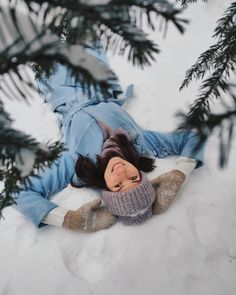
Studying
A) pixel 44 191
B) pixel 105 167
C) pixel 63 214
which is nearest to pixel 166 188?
pixel 105 167

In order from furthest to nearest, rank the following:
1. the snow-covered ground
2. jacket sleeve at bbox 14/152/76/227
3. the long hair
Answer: the long hair → jacket sleeve at bbox 14/152/76/227 → the snow-covered ground

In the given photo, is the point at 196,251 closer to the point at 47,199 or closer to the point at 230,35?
the point at 47,199

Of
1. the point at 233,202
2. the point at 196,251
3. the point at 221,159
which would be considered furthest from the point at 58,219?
the point at 221,159

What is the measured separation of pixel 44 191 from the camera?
2.26 m

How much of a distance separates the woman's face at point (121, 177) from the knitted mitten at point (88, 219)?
160 millimetres

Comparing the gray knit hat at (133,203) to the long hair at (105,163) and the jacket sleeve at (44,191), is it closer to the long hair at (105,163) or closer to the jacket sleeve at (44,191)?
the long hair at (105,163)

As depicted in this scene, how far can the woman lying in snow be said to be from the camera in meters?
2.02

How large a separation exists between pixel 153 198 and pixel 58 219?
1.85ft

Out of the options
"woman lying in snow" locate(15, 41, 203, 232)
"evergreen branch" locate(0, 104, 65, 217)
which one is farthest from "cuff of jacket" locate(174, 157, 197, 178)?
"evergreen branch" locate(0, 104, 65, 217)

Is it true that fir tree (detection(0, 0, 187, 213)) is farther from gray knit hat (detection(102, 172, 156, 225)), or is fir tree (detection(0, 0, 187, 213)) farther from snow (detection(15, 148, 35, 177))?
gray knit hat (detection(102, 172, 156, 225))

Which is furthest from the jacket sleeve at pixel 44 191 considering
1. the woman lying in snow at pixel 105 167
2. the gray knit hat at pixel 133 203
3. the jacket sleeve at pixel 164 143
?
the jacket sleeve at pixel 164 143

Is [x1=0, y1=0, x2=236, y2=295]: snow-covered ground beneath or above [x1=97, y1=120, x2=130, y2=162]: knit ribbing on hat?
beneath

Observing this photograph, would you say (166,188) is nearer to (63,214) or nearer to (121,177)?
(121,177)

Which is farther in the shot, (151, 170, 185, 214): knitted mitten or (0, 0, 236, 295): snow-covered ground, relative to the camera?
(151, 170, 185, 214): knitted mitten
